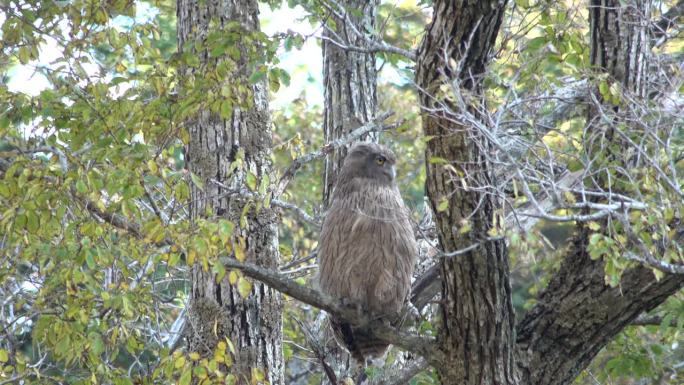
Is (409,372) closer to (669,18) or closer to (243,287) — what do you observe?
(243,287)

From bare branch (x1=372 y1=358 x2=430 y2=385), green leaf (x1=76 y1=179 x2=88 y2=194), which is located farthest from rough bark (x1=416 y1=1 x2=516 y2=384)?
green leaf (x1=76 y1=179 x2=88 y2=194)

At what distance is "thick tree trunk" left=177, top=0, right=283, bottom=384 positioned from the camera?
205 inches

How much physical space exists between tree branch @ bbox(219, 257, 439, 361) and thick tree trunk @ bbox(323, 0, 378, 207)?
155 centimetres

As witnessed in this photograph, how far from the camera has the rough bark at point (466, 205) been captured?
4066 millimetres

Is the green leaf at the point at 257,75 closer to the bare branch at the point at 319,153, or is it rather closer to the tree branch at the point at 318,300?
the bare branch at the point at 319,153

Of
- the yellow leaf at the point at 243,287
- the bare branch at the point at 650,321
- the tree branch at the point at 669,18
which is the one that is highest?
the tree branch at the point at 669,18

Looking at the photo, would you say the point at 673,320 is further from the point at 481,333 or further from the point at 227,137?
the point at 227,137

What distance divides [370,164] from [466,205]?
163cm

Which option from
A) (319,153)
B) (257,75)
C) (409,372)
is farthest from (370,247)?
(257,75)

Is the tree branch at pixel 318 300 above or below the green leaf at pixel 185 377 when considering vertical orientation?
above

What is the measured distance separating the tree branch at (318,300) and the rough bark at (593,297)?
489 mm

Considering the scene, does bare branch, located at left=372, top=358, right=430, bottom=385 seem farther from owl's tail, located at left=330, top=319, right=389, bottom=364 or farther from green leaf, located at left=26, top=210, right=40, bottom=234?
green leaf, located at left=26, top=210, right=40, bottom=234

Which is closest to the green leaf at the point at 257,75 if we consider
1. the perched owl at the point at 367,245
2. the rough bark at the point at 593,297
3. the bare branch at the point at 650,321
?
the perched owl at the point at 367,245

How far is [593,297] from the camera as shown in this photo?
4547 mm
